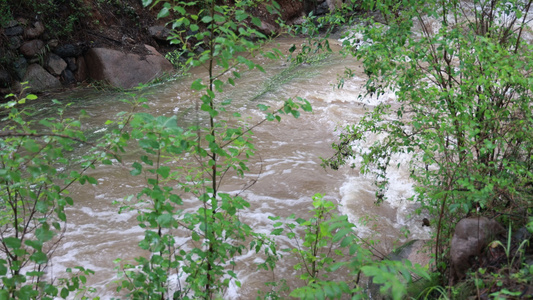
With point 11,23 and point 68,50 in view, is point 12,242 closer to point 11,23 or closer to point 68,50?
point 68,50

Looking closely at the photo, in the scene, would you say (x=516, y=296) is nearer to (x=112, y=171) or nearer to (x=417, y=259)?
(x=417, y=259)

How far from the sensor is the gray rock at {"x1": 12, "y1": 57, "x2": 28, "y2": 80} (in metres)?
7.59

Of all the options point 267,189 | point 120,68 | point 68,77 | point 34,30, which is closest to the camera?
point 267,189

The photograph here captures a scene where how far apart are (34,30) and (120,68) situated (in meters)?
1.88

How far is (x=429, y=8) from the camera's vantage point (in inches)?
Answer: 113

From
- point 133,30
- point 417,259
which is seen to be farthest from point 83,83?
point 417,259

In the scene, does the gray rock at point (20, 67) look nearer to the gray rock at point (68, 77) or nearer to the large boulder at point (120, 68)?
the gray rock at point (68, 77)

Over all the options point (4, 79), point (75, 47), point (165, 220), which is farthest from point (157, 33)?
point (165, 220)

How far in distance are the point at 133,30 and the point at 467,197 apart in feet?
30.5

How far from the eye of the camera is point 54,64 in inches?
317

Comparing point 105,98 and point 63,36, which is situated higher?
point 63,36

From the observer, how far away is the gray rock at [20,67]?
7586 millimetres

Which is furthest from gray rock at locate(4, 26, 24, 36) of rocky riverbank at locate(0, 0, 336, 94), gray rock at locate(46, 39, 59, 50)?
gray rock at locate(46, 39, 59, 50)

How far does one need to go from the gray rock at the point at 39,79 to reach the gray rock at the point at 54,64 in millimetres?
130
